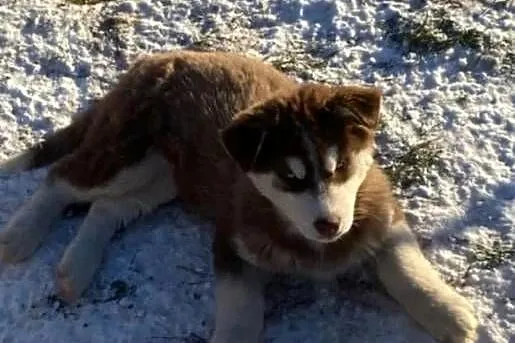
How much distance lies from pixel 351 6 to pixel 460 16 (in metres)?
0.61

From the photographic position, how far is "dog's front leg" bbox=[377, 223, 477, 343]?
4.44 m

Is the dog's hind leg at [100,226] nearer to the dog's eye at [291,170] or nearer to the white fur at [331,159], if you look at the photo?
the dog's eye at [291,170]

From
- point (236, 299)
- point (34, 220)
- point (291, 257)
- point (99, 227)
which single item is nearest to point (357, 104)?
point (291, 257)

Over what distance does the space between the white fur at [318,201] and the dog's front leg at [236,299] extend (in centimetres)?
35

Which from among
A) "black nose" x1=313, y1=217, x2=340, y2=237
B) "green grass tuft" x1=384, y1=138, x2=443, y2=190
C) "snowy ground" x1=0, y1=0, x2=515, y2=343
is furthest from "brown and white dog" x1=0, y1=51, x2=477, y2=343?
"green grass tuft" x1=384, y1=138, x2=443, y2=190

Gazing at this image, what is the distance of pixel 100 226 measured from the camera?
5.27 meters

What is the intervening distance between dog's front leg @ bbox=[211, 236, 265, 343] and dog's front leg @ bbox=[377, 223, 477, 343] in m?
0.54

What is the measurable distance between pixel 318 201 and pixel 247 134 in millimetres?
381

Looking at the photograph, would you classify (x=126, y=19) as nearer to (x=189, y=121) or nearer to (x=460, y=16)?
(x=189, y=121)

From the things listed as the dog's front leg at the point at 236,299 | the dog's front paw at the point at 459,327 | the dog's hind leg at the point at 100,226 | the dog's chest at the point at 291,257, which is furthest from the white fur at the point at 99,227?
the dog's front paw at the point at 459,327

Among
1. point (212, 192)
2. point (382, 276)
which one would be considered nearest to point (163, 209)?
point (212, 192)

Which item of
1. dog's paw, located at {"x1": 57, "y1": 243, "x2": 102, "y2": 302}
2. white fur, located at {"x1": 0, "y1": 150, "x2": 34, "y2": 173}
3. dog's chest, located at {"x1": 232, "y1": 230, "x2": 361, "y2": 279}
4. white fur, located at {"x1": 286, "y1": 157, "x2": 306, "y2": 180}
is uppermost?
white fur, located at {"x1": 286, "y1": 157, "x2": 306, "y2": 180}

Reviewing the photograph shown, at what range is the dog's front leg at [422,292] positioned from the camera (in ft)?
14.6

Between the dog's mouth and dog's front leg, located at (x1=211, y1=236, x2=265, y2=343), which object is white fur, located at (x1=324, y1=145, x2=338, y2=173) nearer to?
the dog's mouth
